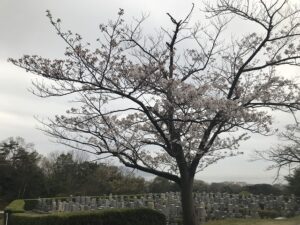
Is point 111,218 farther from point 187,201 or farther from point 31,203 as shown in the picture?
point 31,203

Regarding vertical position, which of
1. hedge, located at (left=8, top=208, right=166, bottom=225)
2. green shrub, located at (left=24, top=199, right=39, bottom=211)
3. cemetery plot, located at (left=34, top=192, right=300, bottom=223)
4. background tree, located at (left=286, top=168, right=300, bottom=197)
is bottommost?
hedge, located at (left=8, top=208, right=166, bottom=225)

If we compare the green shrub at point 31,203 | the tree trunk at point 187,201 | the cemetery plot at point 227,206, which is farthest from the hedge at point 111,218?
the green shrub at point 31,203

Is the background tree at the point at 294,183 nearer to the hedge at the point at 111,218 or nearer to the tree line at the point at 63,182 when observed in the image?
the tree line at the point at 63,182

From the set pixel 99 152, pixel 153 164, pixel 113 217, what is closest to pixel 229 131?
pixel 153 164

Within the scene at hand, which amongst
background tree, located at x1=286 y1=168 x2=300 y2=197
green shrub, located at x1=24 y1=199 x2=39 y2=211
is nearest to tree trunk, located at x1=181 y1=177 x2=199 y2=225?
background tree, located at x1=286 y1=168 x2=300 y2=197

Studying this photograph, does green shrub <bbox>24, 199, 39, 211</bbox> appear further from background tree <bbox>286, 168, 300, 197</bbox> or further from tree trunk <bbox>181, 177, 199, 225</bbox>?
tree trunk <bbox>181, 177, 199, 225</bbox>

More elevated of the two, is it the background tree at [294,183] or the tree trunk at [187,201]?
the background tree at [294,183]

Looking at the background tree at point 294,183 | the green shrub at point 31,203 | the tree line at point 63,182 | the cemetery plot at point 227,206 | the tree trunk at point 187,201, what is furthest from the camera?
the tree line at point 63,182

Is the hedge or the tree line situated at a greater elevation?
the tree line

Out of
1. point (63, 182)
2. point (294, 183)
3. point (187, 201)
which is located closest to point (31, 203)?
point (63, 182)

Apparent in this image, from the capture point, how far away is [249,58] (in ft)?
37.6

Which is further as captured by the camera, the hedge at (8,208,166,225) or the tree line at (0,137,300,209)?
the tree line at (0,137,300,209)

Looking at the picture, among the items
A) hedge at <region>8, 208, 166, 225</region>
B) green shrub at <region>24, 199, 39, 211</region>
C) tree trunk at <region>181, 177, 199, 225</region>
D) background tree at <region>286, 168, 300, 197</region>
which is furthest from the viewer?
green shrub at <region>24, 199, 39, 211</region>

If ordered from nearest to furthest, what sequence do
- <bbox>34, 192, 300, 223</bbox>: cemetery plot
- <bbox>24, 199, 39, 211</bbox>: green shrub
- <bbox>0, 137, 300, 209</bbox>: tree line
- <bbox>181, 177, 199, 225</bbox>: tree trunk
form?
<bbox>181, 177, 199, 225</bbox>: tree trunk → <bbox>34, 192, 300, 223</bbox>: cemetery plot → <bbox>24, 199, 39, 211</bbox>: green shrub → <bbox>0, 137, 300, 209</bbox>: tree line
